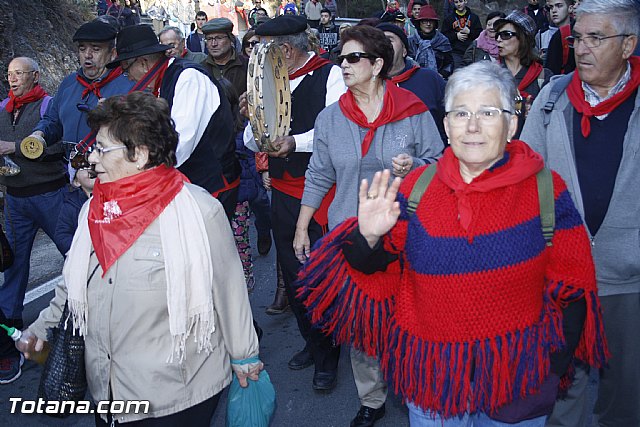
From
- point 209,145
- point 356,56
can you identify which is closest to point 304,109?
point 209,145

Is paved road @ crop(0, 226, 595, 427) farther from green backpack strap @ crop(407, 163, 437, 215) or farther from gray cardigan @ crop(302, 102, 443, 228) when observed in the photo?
green backpack strap @ crop(407, 163, 437, 215)

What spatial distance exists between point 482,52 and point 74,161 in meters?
5.78

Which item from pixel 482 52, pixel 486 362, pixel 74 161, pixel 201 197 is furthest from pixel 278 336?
pixel 482 52

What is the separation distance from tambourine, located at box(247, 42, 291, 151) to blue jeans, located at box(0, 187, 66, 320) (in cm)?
212

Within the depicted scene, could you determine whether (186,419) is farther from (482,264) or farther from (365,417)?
(365,417)

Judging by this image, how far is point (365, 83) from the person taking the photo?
408 centimetres

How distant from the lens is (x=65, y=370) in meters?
2.93

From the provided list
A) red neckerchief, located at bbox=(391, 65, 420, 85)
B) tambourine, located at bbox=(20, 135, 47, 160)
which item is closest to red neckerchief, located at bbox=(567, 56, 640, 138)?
red neckerchief, located at bbox=(391, 65, 420, 85)

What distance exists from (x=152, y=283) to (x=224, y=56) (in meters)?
5.63

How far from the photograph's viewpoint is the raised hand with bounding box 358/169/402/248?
250cm

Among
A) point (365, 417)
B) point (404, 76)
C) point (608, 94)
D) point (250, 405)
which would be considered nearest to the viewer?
point (250, 405)

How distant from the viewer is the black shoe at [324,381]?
484 centimetres

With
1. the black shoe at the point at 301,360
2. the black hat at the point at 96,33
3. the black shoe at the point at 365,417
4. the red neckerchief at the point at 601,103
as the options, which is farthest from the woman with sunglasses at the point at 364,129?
the black hat at the point at 96,33

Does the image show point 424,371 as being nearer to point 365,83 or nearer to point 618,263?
point 618,263
